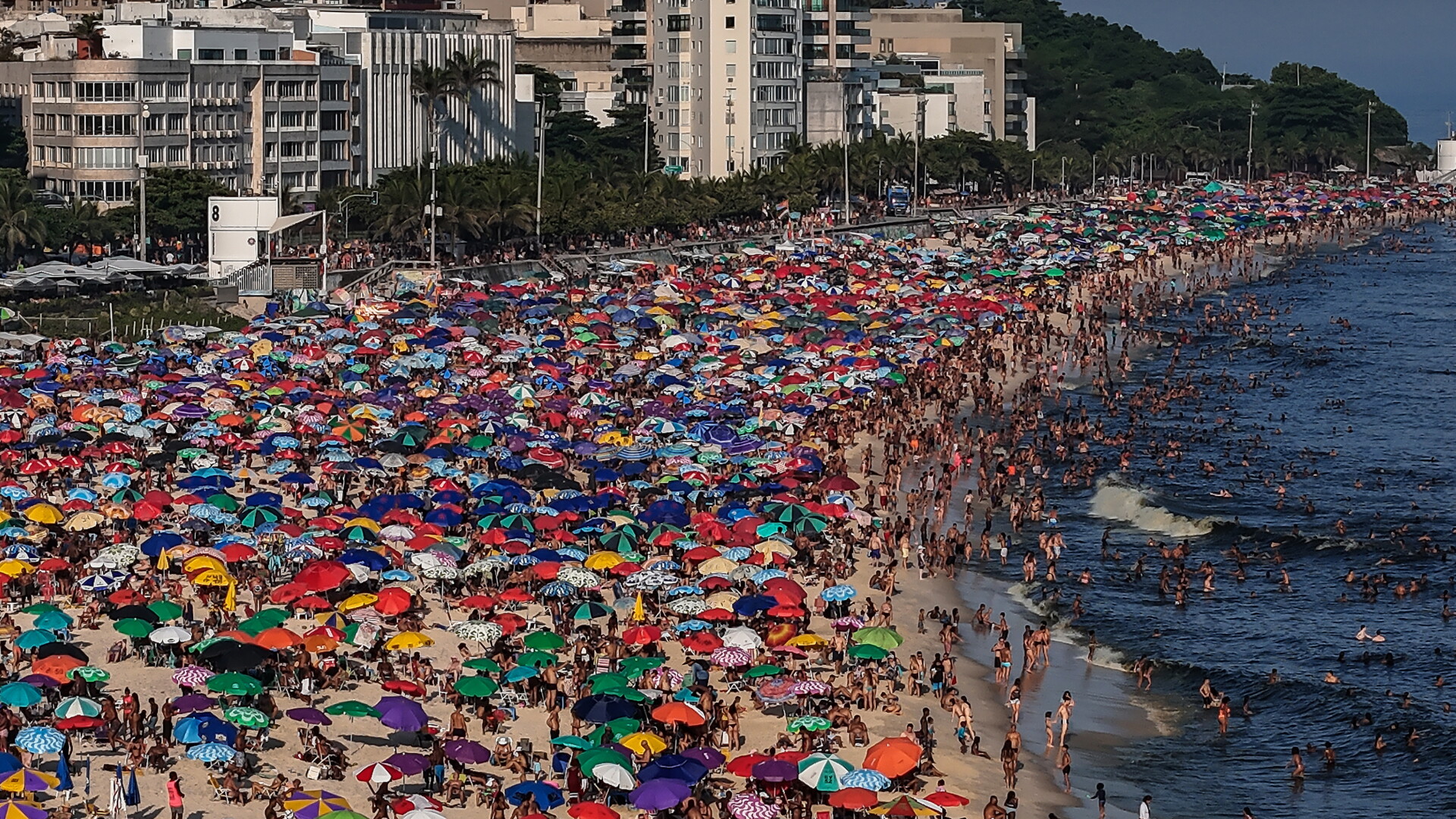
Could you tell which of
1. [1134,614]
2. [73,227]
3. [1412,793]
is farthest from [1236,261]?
[1412,793]

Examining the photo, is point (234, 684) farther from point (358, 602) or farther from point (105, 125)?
point (105, 125)

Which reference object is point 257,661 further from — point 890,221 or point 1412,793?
point 890,221

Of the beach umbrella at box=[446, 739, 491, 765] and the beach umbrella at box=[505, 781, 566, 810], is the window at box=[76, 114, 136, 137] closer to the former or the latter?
the beach umbrella at box=[446, 739, 491, 765]

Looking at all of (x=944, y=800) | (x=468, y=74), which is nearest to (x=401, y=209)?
(x=468, y=74)

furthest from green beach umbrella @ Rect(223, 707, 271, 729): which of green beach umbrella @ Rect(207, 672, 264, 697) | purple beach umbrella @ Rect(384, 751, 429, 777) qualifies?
purple beach umbrella @ Rect(384, 751, 429, 777)

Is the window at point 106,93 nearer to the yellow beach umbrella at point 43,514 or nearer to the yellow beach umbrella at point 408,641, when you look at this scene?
the yellow beach umbrella at point 43,514

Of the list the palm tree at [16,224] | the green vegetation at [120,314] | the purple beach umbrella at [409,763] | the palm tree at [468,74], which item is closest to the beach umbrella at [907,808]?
the purple beach umbrella at [409,763]
